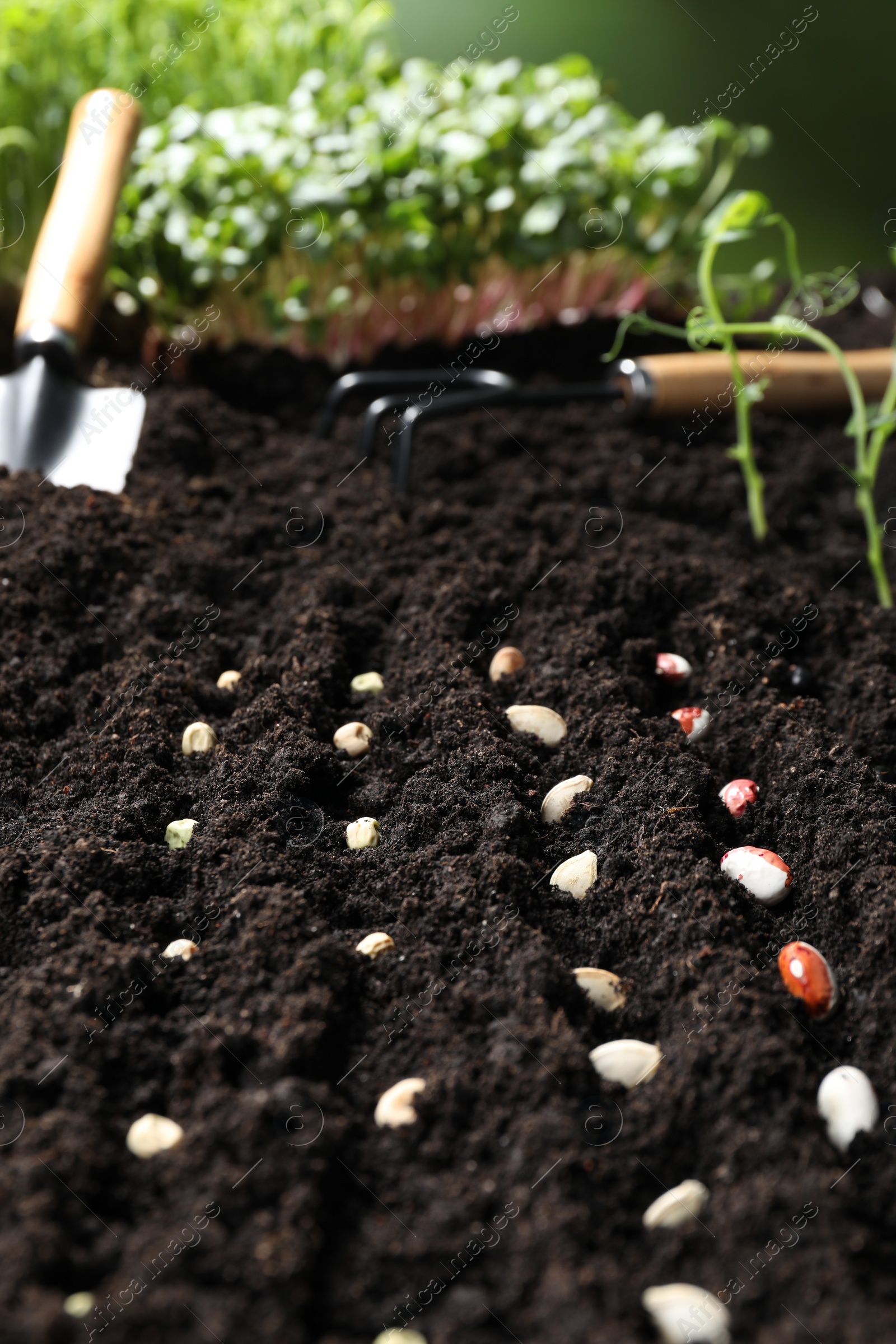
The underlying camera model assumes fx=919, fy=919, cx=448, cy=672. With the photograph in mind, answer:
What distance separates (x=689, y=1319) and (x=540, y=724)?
59 centimetres

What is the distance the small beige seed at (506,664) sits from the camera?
1.14 metres

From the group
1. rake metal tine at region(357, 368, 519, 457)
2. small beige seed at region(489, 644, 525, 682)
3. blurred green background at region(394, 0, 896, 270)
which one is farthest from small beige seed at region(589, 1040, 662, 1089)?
blurred green background at region(394, 0, 896, 270)

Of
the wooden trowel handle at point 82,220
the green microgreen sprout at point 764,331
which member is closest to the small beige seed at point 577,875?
the green microgreen sprout at point 764,331

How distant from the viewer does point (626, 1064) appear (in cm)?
71

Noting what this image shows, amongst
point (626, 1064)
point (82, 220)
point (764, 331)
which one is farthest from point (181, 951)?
point (82, 220)

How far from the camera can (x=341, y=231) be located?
1.77m

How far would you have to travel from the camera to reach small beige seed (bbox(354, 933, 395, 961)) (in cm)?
80

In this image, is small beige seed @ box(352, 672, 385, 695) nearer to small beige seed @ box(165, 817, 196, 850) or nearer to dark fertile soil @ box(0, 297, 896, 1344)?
dark fertile soil @ box(0, 297, 896, 1344)

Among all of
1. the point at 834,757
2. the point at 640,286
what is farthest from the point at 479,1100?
the point at 640,286

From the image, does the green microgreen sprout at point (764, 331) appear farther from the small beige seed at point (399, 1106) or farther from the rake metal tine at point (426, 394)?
the small beige seed at point (399, 1106)

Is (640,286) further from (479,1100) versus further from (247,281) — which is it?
(479,1100)

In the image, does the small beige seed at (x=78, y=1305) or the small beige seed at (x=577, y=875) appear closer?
the small beige seed at (x=78, y=1305)

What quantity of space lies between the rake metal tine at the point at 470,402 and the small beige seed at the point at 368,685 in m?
0.44

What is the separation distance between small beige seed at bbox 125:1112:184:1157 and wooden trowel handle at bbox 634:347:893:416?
1.35m
